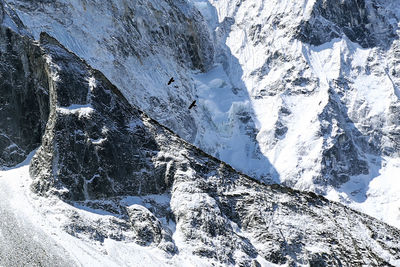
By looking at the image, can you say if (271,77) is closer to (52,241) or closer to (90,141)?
(90,141)

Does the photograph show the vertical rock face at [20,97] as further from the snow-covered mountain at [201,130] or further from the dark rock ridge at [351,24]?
the dark rock ridge at [351,24]

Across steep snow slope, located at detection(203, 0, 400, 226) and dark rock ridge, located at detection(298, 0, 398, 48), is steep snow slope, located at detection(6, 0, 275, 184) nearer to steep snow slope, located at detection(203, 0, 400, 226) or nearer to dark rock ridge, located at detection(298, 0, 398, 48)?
steep snow slope, located at detection(203, 0, 400, 226)

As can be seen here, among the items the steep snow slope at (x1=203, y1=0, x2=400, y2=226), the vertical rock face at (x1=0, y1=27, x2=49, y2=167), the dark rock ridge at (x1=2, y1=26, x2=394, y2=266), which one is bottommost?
the steep snow slope at (x1=203, y1=0, x2=400, y2=226)

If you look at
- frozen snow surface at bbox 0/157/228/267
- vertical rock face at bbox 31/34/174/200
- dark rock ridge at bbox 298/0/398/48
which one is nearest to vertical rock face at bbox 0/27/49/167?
vertical rock face at bbox 31/34/174/200

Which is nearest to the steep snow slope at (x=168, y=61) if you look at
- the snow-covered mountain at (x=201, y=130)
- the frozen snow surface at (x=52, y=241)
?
the snow-covered mountain at (x=201, y=130)

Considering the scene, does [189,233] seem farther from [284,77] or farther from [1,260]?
[284,77]

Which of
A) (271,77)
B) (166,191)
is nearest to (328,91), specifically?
(271,77)
